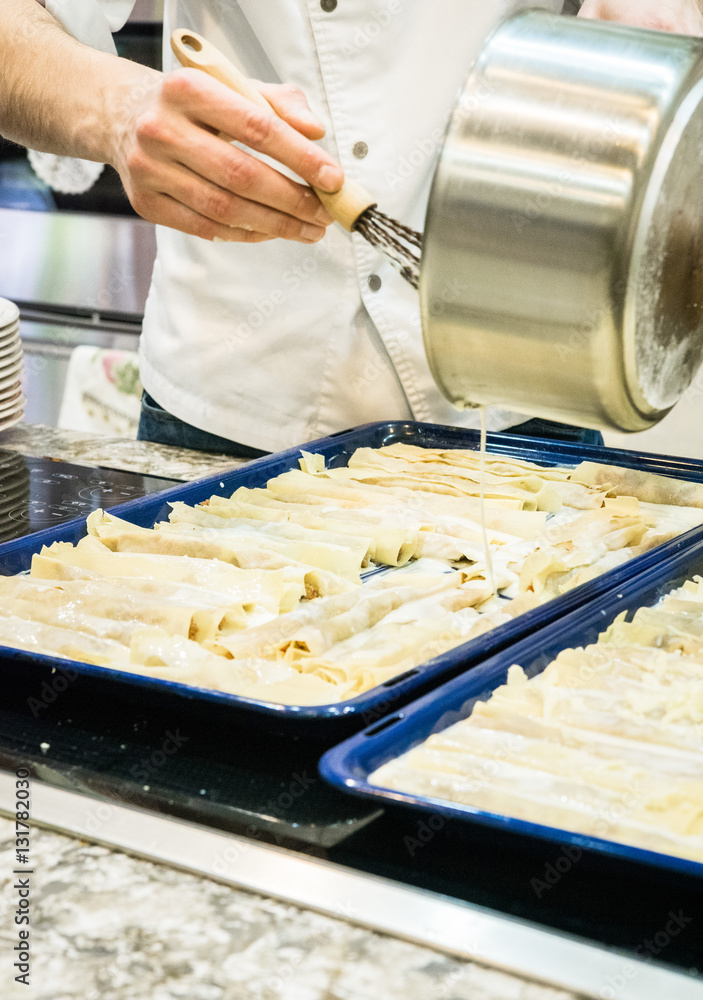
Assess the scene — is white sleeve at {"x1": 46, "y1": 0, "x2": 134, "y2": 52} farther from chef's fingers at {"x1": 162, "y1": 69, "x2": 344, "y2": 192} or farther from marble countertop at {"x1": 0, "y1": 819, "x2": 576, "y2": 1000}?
marble countertop at {"x1": 0, "y1": 819, "x2": 576, "y2": 1000}

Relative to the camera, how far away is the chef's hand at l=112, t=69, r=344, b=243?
1.29m

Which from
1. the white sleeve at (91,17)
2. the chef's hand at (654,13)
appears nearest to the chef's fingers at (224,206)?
the chef's hand at (654,13)

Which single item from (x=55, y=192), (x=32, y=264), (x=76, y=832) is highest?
(x=55, y=192)

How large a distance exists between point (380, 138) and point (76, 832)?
1453 mm

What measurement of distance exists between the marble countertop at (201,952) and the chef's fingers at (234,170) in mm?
841

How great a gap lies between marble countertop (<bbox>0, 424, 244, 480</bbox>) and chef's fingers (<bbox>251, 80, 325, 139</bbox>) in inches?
31.2

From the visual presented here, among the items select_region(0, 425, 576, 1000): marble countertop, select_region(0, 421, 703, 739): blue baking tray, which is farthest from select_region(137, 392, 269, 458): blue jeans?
select_region(0, 425, 576, 1000): marble countertop

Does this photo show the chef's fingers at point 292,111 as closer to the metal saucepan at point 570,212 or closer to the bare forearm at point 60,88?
the bare forearm at point 60,88

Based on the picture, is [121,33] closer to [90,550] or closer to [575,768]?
[90,550]

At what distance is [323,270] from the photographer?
2049 millimetres

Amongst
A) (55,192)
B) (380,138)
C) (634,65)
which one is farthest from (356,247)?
(55,192)

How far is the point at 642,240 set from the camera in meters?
0.92

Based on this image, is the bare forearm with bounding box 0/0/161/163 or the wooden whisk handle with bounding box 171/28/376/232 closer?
the wooden whisk handle with bounding box 171/28/376/232

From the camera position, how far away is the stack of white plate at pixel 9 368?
2.27 m
